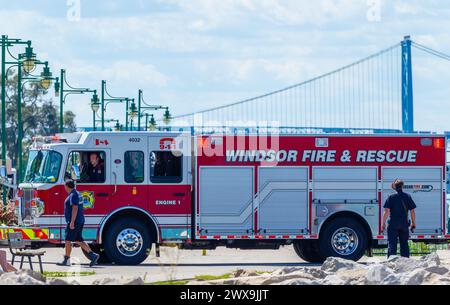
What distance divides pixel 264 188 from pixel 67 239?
153 inches

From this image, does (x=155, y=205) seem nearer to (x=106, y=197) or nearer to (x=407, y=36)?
(x=106, y=197)

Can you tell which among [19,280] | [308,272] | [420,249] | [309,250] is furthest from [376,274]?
[420,249]

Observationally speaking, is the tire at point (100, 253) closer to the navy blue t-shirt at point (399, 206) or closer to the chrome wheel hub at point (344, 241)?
the chrome wheel hub at point (344, 241)

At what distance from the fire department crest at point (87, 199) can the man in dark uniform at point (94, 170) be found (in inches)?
9.1

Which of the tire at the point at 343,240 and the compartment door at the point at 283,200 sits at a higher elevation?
the compartment door at the point at 283,200

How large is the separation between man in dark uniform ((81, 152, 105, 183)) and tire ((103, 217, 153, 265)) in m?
0.84

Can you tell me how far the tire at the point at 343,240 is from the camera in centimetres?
2223

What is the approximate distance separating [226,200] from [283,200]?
1061 millimetres

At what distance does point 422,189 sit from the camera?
2233 centimetres

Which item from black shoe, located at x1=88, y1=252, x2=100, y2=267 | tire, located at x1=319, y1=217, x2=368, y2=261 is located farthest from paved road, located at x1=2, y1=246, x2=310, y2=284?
tire, located at x1=319, y1=217, x2=368, y2=261

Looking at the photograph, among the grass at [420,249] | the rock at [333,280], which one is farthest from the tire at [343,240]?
the rock at [333,280]

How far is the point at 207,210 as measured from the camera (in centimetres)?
2195

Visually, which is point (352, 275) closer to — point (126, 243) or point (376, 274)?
point (376, 274)

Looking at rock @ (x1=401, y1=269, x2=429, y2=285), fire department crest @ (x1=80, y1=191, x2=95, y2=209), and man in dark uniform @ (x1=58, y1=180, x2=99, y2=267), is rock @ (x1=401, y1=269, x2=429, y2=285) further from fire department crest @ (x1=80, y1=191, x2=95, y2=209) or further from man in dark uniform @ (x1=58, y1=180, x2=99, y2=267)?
fire department crest @ (x1=80, y1=191, x2=95, y2=209)
